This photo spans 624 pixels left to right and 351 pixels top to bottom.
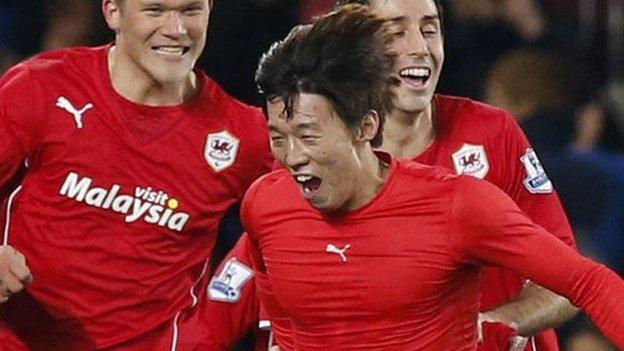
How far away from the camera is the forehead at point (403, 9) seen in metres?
4.22

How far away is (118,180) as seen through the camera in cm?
425

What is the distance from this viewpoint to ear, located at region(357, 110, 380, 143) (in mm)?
3672

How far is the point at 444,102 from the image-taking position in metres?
4.36

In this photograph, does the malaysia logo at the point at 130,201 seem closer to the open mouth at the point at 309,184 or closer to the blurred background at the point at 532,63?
the open mouth at the point at 309,184

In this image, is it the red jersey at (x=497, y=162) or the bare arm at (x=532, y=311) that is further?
the red jersey at (x=497, y=162)

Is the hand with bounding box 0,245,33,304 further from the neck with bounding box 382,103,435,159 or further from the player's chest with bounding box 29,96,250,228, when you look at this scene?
the neck with bounding box 382,103,435,159

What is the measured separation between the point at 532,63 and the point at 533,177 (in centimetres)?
184

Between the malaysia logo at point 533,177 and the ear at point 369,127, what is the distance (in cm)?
66

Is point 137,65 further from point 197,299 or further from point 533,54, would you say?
point 533,54

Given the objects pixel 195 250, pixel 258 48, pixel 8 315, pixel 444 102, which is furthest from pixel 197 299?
pixel 258 48

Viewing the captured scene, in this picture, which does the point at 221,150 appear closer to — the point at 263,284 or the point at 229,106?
the point at 229,106

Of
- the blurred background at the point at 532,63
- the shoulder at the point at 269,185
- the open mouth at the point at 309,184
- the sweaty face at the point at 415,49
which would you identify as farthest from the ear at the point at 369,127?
the blurred background at the point at 532,63

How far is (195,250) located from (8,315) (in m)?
0.46

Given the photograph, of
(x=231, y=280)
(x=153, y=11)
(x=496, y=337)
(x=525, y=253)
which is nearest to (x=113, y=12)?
(x=153, y=11)
